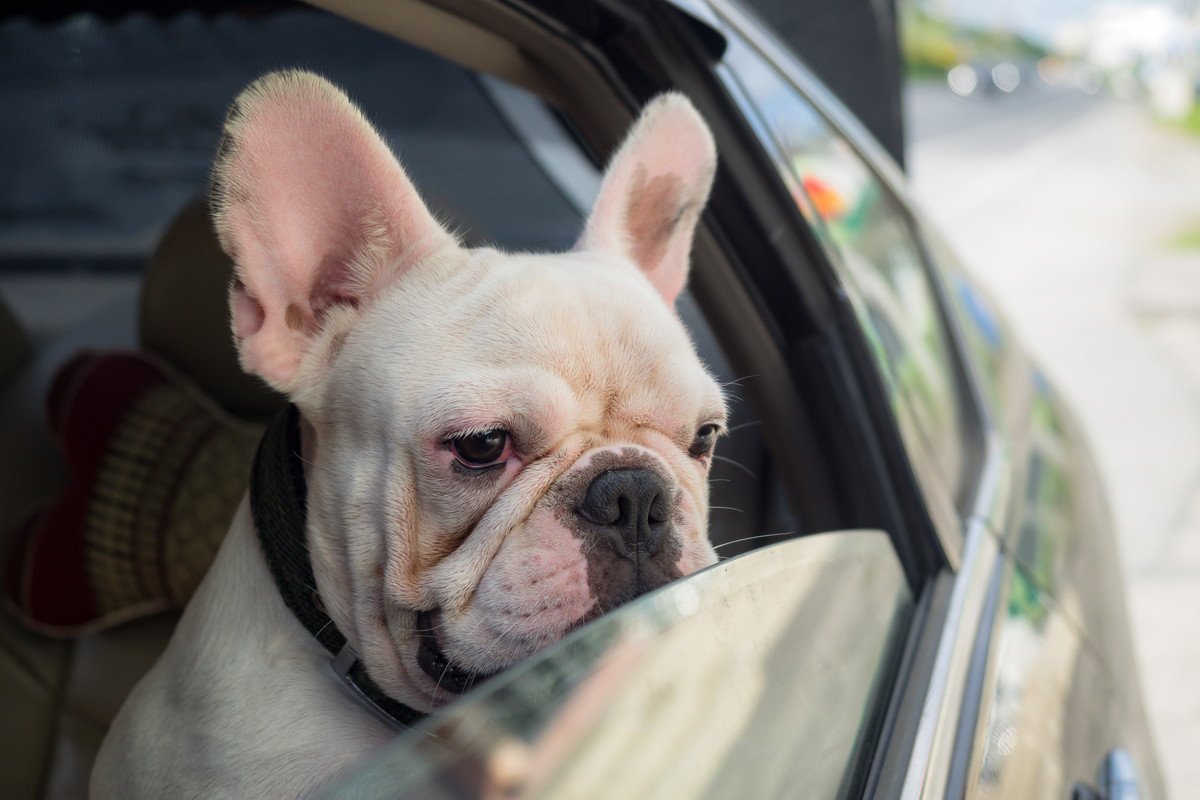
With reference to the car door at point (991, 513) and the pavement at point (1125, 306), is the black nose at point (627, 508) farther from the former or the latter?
the pavement at point (1125, 306)

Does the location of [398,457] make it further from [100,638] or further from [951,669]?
[100,638]

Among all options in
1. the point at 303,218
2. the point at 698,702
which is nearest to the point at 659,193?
the point at 303,218

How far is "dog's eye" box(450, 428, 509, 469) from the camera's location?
3.95ft

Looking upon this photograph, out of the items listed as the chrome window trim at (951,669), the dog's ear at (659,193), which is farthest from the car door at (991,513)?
the dog's ear at (659,193)

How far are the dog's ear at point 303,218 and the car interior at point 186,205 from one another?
0.59ft

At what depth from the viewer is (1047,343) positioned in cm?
895

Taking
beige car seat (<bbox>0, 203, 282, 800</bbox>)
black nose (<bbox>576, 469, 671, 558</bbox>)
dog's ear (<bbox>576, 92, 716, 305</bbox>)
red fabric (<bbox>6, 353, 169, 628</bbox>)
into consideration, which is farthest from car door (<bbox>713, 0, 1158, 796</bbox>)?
red fabric (<bbox>6, 353, 169, 628</bbox>)

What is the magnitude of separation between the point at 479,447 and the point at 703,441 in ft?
1.10

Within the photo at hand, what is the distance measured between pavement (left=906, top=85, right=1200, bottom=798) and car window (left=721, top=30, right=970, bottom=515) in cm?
130

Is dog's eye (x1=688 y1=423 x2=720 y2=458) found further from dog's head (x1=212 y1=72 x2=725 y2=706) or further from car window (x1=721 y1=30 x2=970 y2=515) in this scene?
car window (x1=721 y1=30 x2=970 y2=515)

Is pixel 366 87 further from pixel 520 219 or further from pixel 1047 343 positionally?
pixel 1047 343

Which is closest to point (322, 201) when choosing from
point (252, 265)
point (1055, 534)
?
point (252, 265)

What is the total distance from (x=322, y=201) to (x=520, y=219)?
105 cm

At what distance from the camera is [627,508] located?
120cm
